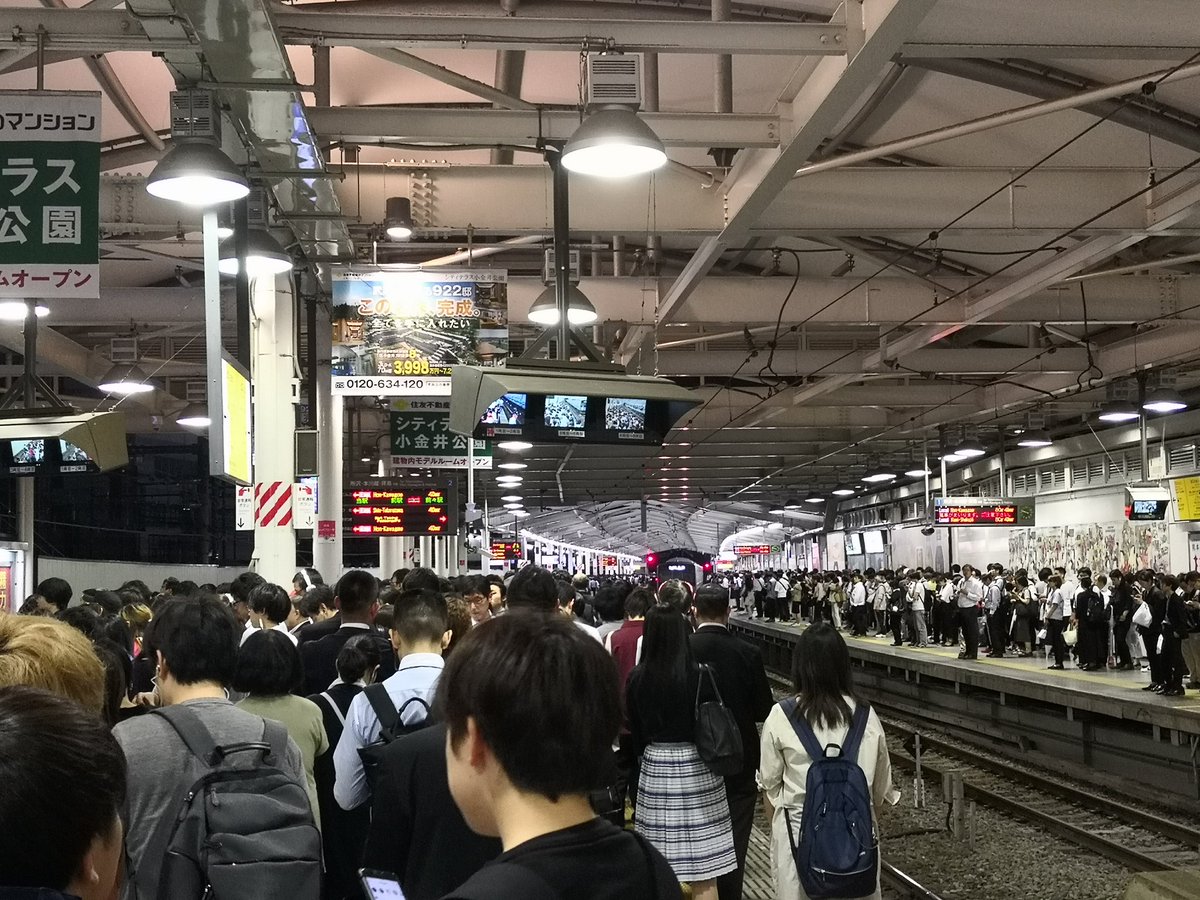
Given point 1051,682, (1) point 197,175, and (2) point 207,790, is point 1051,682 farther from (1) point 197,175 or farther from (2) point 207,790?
(2) point 207,790

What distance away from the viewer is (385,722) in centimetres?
481

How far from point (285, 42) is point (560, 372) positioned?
2.71 m

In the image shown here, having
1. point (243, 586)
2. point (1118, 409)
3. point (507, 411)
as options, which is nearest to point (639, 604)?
point (507, 411)

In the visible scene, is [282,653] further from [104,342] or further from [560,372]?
[104,342]

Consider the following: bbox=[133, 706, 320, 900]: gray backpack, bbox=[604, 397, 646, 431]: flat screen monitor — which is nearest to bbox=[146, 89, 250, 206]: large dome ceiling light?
bbox=[604, 397, 646, 431]: flat screen monitor

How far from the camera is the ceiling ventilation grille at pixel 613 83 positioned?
771 cm

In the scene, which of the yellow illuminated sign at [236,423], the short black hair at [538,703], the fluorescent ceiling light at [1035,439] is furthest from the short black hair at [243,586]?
the fluorescent ceiling light at [1035,439]

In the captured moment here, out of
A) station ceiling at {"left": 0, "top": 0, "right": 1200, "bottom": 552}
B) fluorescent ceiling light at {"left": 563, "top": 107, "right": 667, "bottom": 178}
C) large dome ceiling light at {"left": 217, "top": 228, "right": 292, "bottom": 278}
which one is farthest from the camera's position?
large dome ceiling light at {"left": 217, "top": 228, "right": 292, "bottom": 278}

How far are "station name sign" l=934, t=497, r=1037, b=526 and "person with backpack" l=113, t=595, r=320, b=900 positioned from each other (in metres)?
26.8

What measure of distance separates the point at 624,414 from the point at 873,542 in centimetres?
4204

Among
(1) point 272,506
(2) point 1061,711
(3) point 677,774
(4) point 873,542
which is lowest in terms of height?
(2) point 1061,711

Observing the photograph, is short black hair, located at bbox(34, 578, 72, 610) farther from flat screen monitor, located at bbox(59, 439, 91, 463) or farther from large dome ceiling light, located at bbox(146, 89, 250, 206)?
large dome ceiling light, located at bbox(146, 89, 250, 206)

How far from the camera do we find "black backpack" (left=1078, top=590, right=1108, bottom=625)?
69.5ft

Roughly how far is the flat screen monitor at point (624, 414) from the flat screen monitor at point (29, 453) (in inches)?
180
